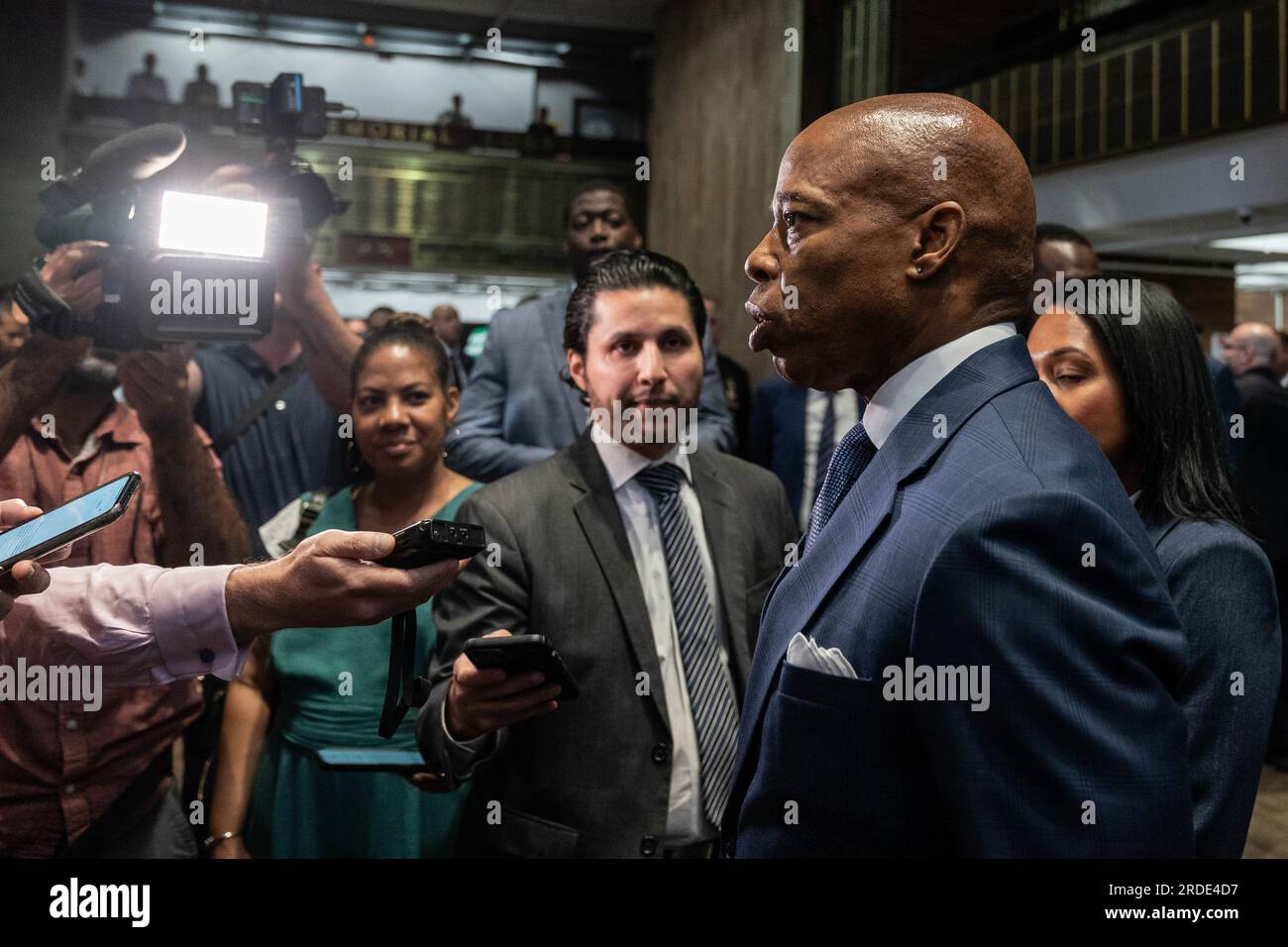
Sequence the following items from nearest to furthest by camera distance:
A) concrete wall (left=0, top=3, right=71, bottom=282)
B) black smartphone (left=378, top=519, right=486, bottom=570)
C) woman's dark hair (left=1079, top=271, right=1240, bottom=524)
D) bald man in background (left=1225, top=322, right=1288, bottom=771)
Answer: black smartphone (left=378, top=519, right=486, bottom=570) → woman's dark hair (left=1079, top=271, right=1240, bottom=524) → bald man in background (left=1225, top=322, right=1288, bottom=771) → concrete wall (left=0, top=3, right=71, bottom=282)

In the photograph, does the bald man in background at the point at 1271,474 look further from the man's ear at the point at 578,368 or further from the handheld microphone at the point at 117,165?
the handheld microphone at the point at 117,165

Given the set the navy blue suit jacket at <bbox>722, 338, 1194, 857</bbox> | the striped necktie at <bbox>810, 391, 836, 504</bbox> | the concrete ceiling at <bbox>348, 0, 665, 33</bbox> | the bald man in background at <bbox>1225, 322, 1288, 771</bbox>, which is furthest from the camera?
the concrete ceiling at <bbox>348, 0, 665, 33</bbox>

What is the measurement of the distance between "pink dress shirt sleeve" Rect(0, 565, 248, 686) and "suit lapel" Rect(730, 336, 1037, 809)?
67 centimetres

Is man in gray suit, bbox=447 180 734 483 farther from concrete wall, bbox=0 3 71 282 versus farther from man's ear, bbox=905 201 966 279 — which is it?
concrete wall, bbox=0 3 71 282

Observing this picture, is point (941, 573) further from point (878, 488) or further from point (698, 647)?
point (698, 647)

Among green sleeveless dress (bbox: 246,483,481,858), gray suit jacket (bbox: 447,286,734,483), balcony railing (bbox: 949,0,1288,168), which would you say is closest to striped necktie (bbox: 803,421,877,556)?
green sleeveless dress (bbox: 246,483,481,858)

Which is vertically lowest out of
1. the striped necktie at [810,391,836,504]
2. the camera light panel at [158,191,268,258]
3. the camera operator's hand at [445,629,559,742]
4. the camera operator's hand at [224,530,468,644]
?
the camera operator's hand at [445,629,559,742]

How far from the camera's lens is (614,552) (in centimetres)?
173

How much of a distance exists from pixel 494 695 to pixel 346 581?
30 cm

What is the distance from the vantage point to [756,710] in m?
1.14

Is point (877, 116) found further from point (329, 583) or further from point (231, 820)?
point (231, 820)

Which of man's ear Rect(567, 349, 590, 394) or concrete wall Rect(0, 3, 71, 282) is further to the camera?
concrete wall Rect(0, 3, 71, 282)

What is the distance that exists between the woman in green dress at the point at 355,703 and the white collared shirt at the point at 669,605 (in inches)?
14.1

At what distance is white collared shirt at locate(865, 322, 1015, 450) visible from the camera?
1.12 m
